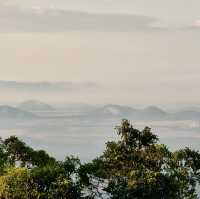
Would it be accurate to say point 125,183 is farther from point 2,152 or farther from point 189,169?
point 2,152

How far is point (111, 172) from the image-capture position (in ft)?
401

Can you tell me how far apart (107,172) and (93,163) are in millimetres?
2501

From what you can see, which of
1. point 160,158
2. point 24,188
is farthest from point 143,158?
point 24,188

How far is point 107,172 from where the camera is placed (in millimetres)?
121938

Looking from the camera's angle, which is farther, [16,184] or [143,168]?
[143,168]

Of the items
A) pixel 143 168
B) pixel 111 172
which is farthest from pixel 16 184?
pixel 143 168

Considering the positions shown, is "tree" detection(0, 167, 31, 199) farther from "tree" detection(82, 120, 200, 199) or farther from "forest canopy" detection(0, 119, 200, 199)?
"tree" detection(82, 120, 200, 199)

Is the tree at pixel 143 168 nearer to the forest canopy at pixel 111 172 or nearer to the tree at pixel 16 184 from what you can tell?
the forest canopy at pixel 111 172

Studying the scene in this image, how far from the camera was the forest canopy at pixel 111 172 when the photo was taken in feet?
371

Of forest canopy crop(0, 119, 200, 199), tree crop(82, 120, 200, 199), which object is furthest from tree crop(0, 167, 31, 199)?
tree crop(82, 120, 200, 199)

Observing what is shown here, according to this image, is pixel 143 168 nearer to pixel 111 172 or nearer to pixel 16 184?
pixel 111 172

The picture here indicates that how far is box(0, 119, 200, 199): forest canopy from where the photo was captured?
113000 millimetres

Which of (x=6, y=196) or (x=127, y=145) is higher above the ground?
(x=127, y=145)

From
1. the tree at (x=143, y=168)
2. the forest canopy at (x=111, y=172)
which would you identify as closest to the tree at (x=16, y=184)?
the forest canopy at (x=111, y=172)
